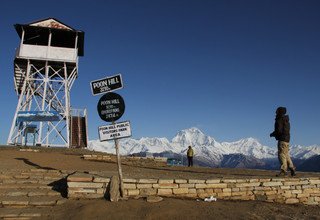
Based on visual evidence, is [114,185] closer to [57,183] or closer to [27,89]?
[57,183]

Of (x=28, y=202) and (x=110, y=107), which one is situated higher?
(x=110, y=107)

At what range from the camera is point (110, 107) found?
30.0 feet

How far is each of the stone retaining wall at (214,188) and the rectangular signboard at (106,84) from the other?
230 centimetres

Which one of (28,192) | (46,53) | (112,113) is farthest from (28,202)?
(46,53)

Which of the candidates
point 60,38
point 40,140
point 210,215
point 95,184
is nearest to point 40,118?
point 40,140

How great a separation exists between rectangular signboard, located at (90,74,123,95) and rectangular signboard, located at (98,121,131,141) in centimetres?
91

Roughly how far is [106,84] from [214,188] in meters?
4.44

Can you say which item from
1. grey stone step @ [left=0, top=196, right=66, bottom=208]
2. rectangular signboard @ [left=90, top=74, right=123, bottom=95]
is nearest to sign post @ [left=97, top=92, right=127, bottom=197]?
rectangular signboard @ [left=90, top=74, right=123, bottom=95]

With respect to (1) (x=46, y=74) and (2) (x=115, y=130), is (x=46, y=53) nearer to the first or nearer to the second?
(1) (x=46, y=74)

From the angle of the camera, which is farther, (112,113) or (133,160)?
(133,160)

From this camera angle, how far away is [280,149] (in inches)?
497

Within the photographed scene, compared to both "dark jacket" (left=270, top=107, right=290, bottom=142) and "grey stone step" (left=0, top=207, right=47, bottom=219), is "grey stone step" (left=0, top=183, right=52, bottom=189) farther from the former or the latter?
"dark jacket" (left=270, top=107, right=290, bottom=142)

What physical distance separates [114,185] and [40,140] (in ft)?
83.4

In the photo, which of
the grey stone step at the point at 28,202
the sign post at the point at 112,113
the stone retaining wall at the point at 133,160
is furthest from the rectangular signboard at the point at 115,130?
the stone retaining wall at the point at 133,160
